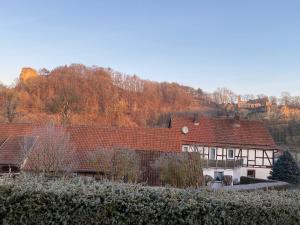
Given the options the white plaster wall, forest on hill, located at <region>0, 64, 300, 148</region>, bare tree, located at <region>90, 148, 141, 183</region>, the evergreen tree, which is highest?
forest on hill, located at <region>0, 64, 300, 148</region>

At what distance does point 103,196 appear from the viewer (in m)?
5.46

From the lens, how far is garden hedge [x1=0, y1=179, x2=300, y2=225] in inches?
207

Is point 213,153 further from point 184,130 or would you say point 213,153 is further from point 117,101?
point 117,101

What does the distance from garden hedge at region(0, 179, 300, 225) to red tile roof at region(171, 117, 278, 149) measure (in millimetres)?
26089

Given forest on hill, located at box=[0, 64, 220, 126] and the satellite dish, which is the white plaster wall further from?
forest on hill, located at box=[0, 64, 220, 126]

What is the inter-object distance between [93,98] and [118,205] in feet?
212

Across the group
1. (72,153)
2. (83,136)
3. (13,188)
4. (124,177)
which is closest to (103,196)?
(13,188)

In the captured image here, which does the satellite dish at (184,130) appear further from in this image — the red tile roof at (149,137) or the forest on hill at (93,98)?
the forest on hill at (93,98)

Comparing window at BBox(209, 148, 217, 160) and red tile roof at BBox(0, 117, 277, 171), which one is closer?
red tile roof at BBox(0, 117, 277, 171)

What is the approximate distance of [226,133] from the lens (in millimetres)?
33125

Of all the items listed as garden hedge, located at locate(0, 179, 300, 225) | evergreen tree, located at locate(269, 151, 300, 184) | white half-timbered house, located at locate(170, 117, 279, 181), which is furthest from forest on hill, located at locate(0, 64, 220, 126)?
garden hedge, located at locate(0, 179, 300, 225)

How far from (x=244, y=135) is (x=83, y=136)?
600 inches

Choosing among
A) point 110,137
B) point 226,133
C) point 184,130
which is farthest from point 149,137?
point 226,133

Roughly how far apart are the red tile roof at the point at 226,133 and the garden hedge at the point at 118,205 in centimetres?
2609
